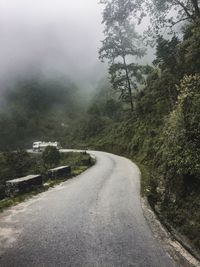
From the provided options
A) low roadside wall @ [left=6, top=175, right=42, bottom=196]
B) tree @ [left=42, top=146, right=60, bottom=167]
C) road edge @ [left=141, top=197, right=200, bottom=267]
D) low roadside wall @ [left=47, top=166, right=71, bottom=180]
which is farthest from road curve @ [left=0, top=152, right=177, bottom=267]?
tree @ [left=42, top=146, right=60, bottom=167]

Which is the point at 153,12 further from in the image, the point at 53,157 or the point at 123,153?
the point at 53,157

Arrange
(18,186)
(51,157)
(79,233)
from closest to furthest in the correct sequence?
(79,233) < (18,186) < (51,157)

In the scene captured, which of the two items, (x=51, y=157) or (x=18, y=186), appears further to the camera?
(x=51, y=157)

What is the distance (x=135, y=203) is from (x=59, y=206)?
3.25 meters

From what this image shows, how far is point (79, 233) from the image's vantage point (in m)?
9.68

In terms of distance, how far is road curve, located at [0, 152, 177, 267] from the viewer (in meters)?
7.76

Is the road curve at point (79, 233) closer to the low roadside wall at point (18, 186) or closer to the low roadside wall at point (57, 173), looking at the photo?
the low roadside wall at point (18, 186)

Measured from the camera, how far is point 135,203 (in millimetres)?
13750

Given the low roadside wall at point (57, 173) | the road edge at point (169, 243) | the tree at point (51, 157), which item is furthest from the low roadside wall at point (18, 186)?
the tree at point (51, 157)

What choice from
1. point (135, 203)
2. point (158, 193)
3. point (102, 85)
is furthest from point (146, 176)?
point (102, 85)

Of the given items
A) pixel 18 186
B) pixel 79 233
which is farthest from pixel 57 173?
pixel 79 233

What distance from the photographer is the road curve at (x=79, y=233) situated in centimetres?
776

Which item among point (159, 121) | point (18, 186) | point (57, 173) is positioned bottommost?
point (57, 173)

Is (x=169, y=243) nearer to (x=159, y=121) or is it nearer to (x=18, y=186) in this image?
(x=18, y=186)
